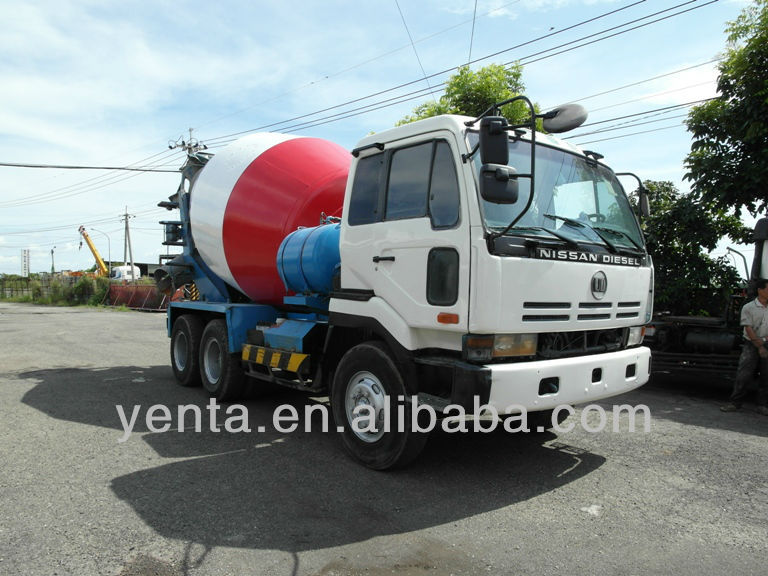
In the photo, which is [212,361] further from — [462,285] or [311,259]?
[462,285]

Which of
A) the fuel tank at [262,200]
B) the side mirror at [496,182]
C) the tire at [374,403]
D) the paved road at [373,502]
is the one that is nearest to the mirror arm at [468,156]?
the side mirror at [496,182]

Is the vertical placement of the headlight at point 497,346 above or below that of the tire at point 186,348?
above

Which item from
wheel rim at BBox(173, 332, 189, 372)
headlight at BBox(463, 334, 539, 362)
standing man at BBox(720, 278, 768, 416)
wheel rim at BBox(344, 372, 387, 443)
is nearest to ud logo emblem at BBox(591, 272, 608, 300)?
headlight at BBox(463, 334, 539, 362)

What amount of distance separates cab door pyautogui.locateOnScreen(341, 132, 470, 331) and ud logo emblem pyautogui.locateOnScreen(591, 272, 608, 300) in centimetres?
115

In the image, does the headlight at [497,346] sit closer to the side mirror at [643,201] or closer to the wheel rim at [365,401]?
the wheel rim at [365,401]

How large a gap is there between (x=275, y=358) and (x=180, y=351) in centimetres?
306

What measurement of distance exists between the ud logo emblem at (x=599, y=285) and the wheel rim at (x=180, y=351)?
19.0ft

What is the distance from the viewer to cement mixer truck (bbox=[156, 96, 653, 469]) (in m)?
3.91

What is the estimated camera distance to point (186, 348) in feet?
26.9

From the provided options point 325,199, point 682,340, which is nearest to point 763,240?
point 682,340

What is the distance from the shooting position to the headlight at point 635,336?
5027 mm

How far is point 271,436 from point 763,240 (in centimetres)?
705

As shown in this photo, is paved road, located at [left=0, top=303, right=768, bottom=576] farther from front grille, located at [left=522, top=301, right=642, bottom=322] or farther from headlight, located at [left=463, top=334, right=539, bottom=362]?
front grille, located at [left=522, top=301, right=642, bottom=322]

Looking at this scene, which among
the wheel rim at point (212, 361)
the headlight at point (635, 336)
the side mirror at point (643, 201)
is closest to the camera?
the headlight at point (635, 336)
